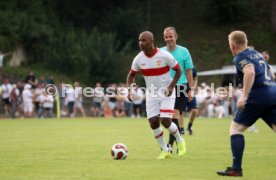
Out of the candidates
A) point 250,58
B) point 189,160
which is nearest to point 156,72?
point 189,160

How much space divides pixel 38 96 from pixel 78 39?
48.8 ft

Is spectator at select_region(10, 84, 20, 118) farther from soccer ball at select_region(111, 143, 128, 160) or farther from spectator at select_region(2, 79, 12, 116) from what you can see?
soccer ball at select_region(111, 143, 128, 160)

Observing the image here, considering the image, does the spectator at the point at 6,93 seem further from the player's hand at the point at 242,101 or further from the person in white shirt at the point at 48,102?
the player's hand at the point at 242,101

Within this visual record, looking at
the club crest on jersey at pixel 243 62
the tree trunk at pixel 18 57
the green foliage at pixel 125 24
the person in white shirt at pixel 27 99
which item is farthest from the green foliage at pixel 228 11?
the club crest on jersey at pixel 243 62

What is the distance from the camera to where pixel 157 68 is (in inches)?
510

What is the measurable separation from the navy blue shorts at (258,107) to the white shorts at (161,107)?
3205 mm

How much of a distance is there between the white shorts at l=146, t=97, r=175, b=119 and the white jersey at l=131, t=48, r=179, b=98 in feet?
0.39

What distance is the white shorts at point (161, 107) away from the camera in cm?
1298

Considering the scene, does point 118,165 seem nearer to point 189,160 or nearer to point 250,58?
point 189,160

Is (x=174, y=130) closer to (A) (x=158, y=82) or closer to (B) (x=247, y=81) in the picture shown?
(A) (x=158, y=82)

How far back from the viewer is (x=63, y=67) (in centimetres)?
5172

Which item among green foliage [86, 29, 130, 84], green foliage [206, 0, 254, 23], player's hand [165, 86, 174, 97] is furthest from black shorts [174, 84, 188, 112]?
green foliage [206, 0, 254, 23]

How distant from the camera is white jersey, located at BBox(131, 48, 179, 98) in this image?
Answer: 12922 millimetres

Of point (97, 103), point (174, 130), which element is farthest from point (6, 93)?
point (174, 130)
